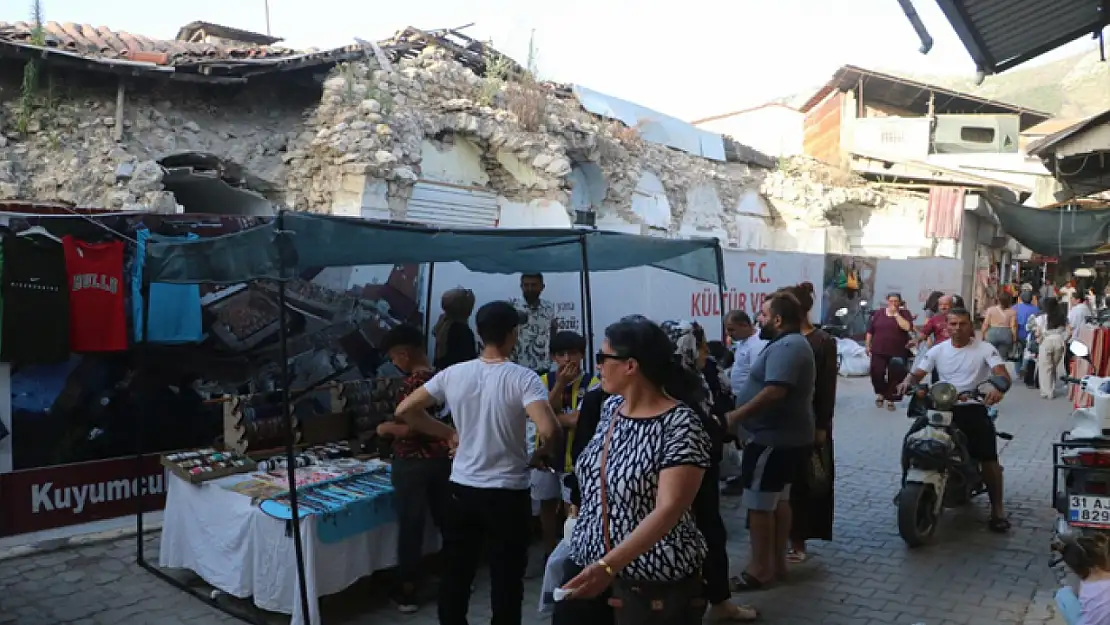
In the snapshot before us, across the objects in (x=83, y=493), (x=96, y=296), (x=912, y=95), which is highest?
(x=912, y=95)

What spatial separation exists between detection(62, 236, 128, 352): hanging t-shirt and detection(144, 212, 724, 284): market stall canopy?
138cm

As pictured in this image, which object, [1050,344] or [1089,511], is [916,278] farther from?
[1089,511]

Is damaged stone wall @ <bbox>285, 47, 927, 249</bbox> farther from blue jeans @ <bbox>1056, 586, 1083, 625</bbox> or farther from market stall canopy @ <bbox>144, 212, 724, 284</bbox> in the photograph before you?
blue jeans @ <bbox>1056, 586, 1083, 625</bbox>

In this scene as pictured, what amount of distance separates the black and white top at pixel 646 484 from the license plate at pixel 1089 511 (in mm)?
3314

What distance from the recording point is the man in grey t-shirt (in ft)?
14.5

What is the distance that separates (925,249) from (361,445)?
69.6ft

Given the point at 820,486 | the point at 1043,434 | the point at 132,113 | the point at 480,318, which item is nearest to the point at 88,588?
the point at 480,318

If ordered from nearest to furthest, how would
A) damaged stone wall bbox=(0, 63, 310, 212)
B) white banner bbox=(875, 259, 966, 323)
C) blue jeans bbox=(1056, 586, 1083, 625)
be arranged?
blue jeans bbox=(1056, 586, 1083, 625), damaged stone wall bbox=(0, 63, 310, 212), white banner bbox=(875, 259, 966, 323)

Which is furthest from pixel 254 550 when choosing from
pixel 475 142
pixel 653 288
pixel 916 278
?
pixel 916 278

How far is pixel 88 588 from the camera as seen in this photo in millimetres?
4848

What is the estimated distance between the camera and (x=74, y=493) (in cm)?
583

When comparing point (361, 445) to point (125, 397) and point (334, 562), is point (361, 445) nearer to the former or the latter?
point (334, 562)

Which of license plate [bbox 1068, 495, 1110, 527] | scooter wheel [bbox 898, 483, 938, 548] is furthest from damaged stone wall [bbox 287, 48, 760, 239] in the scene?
license plate [bbox 1068, 495, 1110, 527]

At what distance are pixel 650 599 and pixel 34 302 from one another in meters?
5.15
